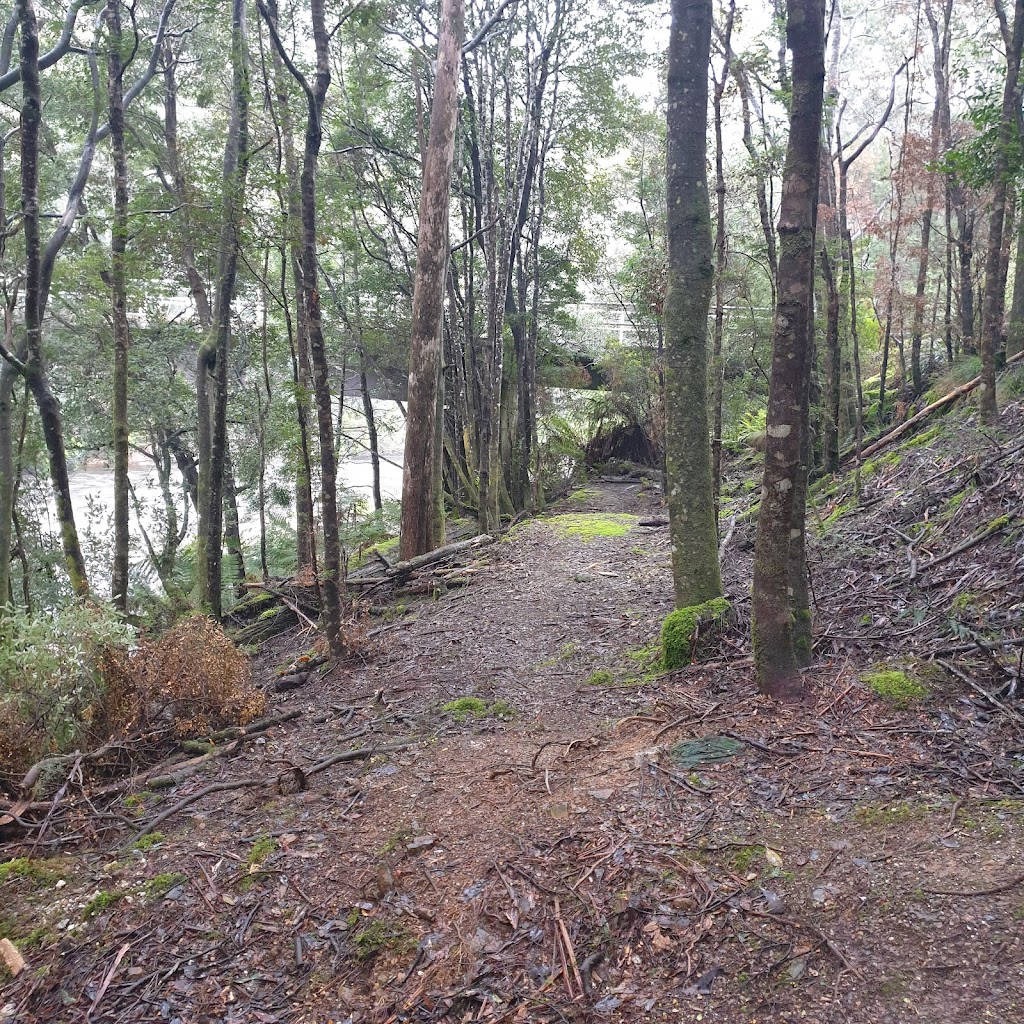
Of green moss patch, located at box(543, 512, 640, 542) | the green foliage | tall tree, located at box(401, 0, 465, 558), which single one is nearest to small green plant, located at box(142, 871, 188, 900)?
the green foliage

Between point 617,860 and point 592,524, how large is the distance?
940 centimetres

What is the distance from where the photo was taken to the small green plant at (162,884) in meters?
2.93

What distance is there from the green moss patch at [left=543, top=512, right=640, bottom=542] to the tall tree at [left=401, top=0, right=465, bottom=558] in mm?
2612

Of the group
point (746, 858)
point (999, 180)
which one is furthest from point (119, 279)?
point (999, 180)

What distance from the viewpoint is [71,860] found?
326cm

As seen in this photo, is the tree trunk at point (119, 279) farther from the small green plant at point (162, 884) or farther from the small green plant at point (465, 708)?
the small green plant at point (162, 884)

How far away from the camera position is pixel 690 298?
16.5 ft

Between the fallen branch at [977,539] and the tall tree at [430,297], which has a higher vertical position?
the tall tree at [430,297]

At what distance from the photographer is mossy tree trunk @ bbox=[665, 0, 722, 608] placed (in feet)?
16.4

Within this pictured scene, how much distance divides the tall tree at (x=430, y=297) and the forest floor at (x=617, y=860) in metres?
4.94

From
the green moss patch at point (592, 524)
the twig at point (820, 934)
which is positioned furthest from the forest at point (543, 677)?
the green moss patch at point (592, 524)

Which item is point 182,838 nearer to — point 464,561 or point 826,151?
point 464,561

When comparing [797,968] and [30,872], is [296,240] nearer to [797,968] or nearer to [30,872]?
[30,872]

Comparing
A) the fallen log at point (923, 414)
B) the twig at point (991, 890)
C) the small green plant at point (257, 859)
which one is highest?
the fallen log at point (923, 414)
